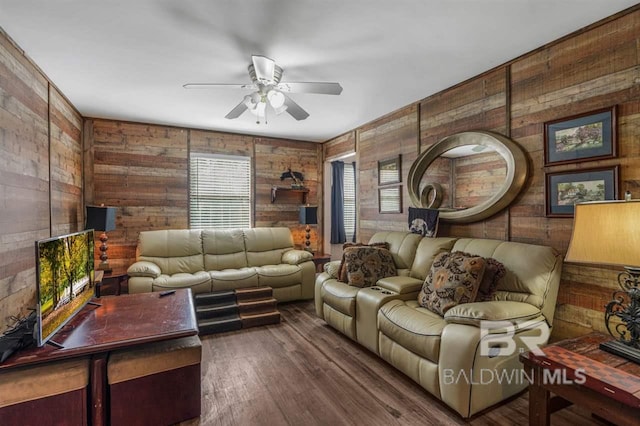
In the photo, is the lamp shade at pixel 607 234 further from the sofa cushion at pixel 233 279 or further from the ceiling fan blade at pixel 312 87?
the sofa cushion at pixel 233 279

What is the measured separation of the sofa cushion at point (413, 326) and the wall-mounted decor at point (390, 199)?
155 centimetres

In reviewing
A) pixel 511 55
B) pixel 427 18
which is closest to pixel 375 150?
pixel 511 55

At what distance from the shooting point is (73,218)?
369 cm

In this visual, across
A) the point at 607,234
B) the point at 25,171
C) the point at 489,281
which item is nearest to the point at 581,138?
the point at 607,234

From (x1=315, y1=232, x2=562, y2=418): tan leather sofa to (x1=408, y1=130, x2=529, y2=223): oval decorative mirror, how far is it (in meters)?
0.36

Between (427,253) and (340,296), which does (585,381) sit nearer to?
(427,253)

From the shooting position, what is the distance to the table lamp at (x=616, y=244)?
1.43 metres

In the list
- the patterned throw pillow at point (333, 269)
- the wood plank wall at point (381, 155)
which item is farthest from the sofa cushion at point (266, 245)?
the patterned throw pillow at point (333, 269)

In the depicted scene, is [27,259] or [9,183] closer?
[9,183]

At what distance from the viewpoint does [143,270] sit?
3.57 m

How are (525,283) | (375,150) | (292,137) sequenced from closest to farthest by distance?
(525,283), (375,150), (292,137)

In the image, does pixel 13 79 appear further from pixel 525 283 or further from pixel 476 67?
pixel 525 283

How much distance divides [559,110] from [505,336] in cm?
174

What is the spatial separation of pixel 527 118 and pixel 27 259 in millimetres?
4240
